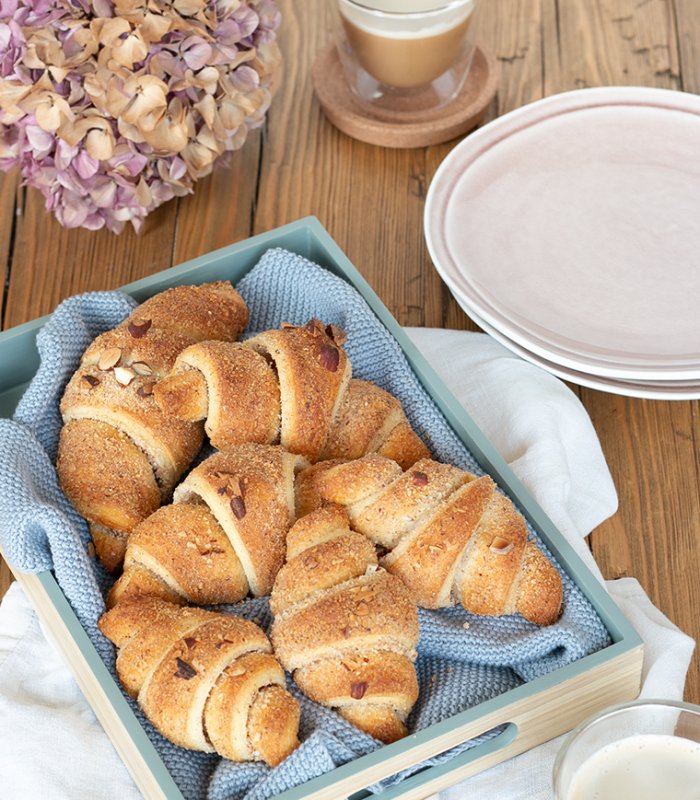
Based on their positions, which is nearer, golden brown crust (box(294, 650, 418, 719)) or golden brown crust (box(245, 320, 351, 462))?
golden brown crust (box(294, 650, 418, 719))

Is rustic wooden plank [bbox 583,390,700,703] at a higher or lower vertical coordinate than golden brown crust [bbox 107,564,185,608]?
lower

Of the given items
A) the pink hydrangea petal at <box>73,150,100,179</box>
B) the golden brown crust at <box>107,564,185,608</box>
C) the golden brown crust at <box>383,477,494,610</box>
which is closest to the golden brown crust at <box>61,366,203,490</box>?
the golden brown crust at <box>107,564,185,608</box>

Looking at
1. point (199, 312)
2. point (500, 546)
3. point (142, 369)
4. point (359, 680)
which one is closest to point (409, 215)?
point (199, 312)

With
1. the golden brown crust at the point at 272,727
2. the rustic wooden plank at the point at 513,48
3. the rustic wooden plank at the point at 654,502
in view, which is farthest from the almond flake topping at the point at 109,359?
the rustic wooden plank at the point at 513,48

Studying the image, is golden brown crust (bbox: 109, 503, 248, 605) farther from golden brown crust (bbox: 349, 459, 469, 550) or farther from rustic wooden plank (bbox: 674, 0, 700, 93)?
rustic wooden plank (bbox: 674, 0, 700, 93)

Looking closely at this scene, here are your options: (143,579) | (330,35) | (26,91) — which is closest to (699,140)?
(330,35)

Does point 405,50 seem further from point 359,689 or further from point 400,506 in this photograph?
point 359,689

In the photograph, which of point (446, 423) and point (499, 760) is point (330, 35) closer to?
point (446, 423)
